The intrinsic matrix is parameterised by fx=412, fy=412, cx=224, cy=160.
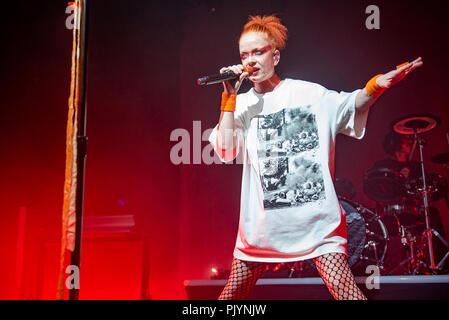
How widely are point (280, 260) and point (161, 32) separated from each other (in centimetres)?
349

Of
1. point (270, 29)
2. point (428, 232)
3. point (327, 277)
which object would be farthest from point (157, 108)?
point (327, 277)

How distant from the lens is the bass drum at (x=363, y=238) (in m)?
3.28

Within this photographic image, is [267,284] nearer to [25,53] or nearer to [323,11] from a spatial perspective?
[25,53]

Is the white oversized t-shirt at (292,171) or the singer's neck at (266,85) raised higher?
the singer's neck at (266,85)

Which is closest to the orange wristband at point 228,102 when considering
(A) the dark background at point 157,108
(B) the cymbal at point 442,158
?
(A) the dark background at point 157,108

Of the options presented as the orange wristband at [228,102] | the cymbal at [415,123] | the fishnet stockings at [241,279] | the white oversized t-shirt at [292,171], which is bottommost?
the fishnet stockings at [241,279]

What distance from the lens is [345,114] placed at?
2074 millimetres

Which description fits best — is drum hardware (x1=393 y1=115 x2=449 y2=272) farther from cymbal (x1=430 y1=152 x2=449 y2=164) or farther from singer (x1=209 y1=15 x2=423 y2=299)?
singer (x1=209 y1=15 x2=423 y2=299)

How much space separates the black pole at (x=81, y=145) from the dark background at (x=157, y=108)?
185 centimetres

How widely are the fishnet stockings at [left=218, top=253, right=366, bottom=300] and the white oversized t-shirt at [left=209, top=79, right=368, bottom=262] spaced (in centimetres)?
4

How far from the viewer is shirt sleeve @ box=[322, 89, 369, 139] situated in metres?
2.06

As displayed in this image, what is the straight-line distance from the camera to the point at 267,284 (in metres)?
2.86

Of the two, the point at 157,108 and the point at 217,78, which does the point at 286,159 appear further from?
the point at 157,108

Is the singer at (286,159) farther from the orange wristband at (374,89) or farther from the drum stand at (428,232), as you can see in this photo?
the drum stand at (428,232)
